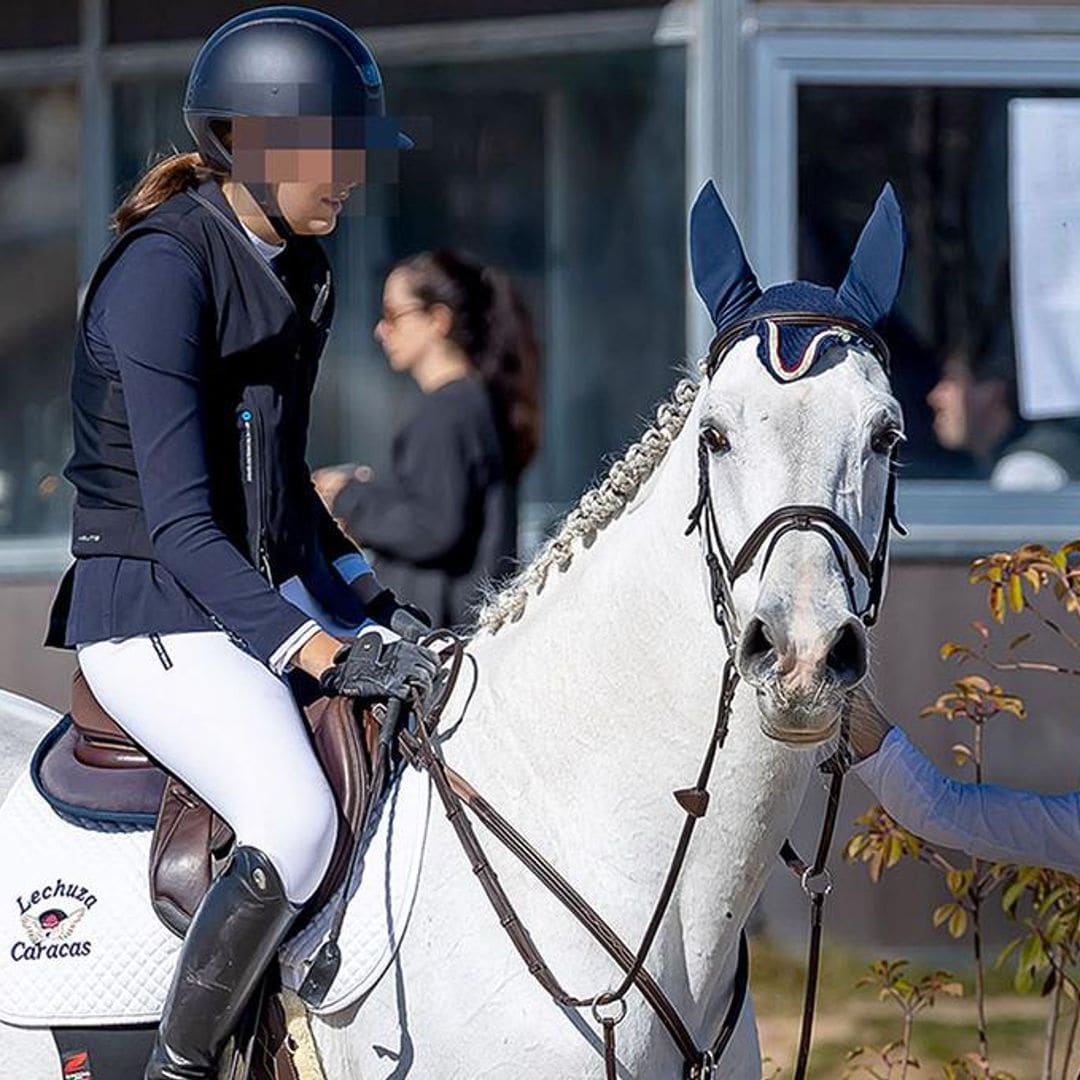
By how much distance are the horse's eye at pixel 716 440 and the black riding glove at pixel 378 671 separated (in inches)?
24.1

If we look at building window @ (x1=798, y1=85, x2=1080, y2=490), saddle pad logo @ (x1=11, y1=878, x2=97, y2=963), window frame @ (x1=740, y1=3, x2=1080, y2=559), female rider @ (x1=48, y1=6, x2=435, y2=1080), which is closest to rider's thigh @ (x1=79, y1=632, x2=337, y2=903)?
female rider @ (x1=48, y1=6, x2=435, y2=1080)

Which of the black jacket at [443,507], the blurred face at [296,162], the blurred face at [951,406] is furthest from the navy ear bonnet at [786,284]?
the blurred face at [951,406]

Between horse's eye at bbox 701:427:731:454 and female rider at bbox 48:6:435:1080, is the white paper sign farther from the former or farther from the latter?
horse's eye at bbox 701:427:731:454

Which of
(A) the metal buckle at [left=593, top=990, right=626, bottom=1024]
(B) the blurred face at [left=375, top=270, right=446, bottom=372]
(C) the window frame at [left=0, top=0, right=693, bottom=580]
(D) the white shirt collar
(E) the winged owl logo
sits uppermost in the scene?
(C) the window frame at [left=0, top=0, right=693, bottom=580]

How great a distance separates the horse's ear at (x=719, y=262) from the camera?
135 inches

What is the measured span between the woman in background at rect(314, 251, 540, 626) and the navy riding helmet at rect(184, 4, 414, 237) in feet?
10.4

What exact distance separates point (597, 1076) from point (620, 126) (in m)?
4.95

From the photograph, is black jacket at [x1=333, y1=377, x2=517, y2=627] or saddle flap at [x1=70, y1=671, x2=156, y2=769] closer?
→ saddle flap at [x1=70, y1=671, x2=156, y2=769]

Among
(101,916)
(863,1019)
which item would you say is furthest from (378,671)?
(863,1019)

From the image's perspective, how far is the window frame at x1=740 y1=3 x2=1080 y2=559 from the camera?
7.38 m

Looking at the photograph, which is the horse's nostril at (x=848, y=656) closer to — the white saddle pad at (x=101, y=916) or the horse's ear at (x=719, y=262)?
the horse's ear at (x=719, y=262)

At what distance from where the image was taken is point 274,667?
11.6 ft

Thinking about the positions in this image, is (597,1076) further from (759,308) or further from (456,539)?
(456,539)

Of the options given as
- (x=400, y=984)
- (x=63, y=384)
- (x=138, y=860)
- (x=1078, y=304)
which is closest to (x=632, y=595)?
(x=400, y=984)
